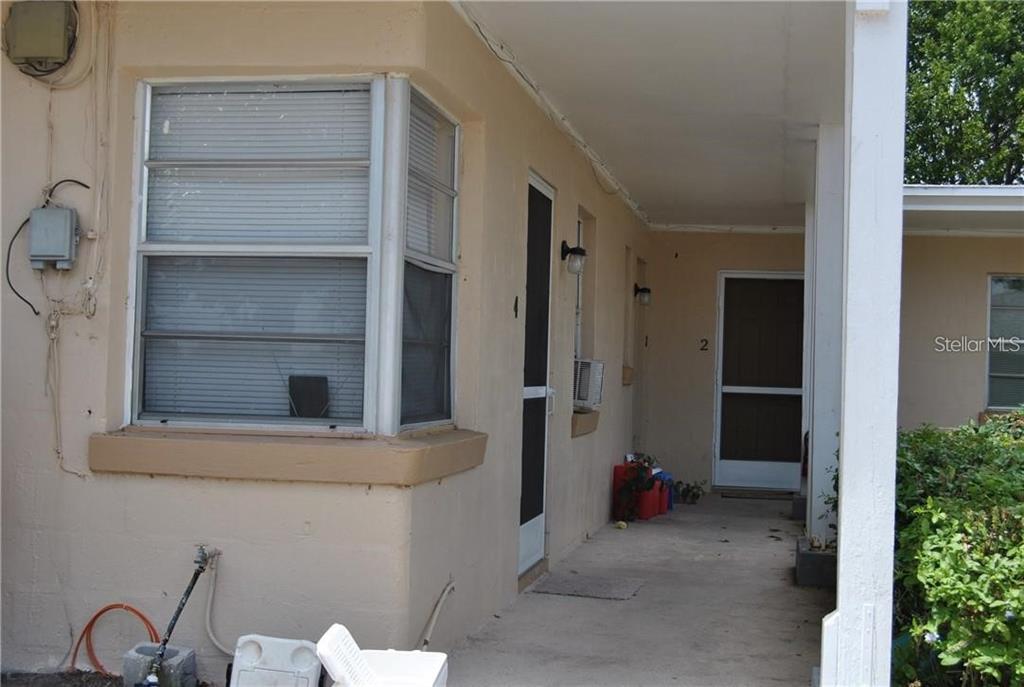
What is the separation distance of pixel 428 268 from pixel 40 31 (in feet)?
6.08

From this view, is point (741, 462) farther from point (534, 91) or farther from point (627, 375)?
point (534, 91)

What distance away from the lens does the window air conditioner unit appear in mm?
8281

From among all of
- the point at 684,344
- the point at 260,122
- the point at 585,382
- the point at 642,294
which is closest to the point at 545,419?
the point at 585,382

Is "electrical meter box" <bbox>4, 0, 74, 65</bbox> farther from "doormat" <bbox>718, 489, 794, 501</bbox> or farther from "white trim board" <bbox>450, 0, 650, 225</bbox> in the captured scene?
"doormat" <bbox>718, 489, 794, 501</bbox>

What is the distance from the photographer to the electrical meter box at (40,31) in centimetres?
471

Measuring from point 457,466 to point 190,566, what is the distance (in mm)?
1176

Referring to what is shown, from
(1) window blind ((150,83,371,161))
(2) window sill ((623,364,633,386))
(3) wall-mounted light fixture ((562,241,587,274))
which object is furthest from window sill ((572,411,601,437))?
(1) window blind ((150,83,371,161))

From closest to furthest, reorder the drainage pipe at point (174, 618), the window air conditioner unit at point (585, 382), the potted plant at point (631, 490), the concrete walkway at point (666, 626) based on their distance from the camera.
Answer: the drainage pipe at point (174, 618) < the concrete walkway at point (666, 626) < the window air conditioner unit at point (585, 382) < the potted plant at point (631, 490)

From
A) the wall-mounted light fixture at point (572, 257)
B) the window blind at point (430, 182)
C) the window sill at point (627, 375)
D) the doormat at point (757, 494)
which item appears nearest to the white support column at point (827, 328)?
the wall-mounted light fixture at point (572, 257)

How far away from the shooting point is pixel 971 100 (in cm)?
1761

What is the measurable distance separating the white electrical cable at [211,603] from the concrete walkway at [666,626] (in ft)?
3.10

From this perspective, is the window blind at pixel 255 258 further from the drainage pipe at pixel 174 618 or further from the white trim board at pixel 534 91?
the white trim board at pixel 534 91

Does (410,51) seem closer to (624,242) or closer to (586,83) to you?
(586,83)

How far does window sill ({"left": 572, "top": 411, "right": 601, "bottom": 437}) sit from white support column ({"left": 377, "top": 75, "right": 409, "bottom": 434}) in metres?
3.44
